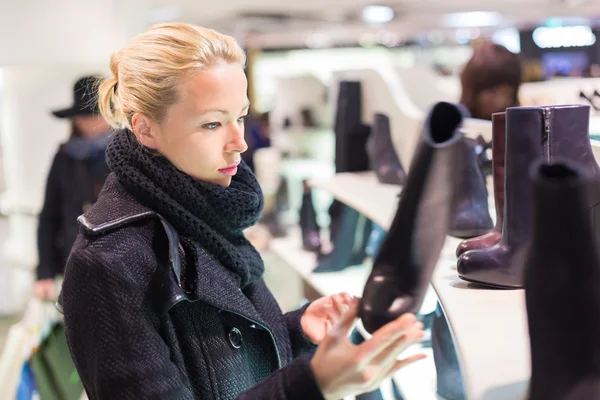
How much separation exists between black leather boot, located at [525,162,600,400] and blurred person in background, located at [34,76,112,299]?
7.64 feet

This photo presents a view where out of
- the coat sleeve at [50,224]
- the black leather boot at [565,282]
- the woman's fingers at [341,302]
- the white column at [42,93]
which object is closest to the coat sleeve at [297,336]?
the woman's fingers at [341,302]

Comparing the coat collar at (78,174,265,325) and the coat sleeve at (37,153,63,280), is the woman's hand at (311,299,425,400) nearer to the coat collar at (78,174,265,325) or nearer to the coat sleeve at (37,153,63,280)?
the coat collar at (78,174,265,325)

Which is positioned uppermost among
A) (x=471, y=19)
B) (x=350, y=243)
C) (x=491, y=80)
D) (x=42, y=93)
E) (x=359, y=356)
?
(x=471, y=19)

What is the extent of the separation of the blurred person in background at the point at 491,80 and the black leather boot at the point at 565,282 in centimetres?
138

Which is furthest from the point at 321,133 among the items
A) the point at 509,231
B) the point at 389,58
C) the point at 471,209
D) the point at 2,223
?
the point at 389,58

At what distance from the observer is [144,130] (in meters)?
1.05

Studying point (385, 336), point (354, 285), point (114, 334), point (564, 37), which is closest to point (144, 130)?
point (114, 334)

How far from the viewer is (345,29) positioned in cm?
1206

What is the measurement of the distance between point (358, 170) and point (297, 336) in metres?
1.73

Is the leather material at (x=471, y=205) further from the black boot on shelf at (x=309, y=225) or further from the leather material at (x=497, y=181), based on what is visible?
the black boot on shelf at (x=309, y=225)

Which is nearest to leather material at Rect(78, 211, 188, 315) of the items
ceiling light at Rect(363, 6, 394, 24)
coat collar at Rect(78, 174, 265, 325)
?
coat collar at Rect(78, 174, 265, 325)

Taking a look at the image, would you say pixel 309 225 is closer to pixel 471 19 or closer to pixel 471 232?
pixel 471 232

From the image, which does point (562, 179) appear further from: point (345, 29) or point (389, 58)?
point (389, 58)

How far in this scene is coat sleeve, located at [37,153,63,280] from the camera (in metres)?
2.75
